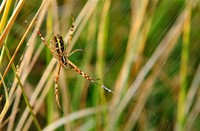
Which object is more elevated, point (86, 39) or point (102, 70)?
point (86, 39)

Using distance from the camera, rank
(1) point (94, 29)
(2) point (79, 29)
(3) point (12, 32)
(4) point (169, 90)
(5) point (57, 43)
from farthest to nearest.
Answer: (4) point (169, 90) < (3) point (12, 32) < (1) point (94, 29) < (2) point (79, 29) < (5) point (57, 43)

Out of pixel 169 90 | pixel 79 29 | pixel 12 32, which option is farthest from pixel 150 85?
pixel 12 32

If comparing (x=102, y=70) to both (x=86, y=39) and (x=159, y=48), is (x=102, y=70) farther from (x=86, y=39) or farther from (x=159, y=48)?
(x=159, y=48)

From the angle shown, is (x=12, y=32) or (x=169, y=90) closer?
(x=12, y=32)

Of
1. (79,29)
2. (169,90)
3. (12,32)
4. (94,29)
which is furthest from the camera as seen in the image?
(169,90)

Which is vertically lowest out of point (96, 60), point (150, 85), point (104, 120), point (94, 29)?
point (104, 120)

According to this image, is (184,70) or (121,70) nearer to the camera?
(184,70)

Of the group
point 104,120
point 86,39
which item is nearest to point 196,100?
point 104,120
